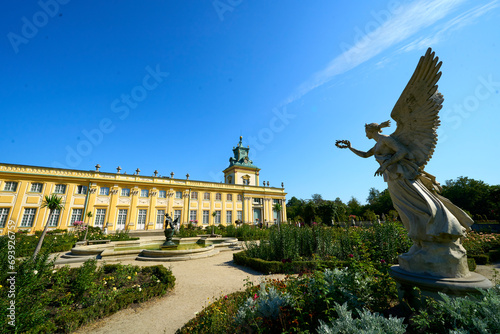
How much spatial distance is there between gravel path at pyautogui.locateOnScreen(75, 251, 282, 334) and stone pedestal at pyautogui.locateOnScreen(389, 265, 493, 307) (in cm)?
273

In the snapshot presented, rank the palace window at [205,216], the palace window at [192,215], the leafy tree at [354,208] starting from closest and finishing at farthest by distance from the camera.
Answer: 1. the palace window at [192,215]
2. the palace window at [205,216]
3. the leafy tree at [354,208]

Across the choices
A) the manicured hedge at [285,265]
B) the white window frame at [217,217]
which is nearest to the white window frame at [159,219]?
the white window frame at [217,217]

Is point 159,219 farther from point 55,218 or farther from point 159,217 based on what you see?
point 55,218

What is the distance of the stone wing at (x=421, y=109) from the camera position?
3494mm

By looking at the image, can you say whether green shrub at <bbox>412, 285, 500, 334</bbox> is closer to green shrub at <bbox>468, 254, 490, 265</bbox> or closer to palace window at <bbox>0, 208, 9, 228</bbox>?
green shrub at <bbox>468, 254, 490, 265</bbox>

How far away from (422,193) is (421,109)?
1526mm

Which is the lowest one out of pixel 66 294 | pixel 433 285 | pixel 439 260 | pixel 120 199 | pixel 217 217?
pixel 66 294

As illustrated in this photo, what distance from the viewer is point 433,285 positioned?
2.87m

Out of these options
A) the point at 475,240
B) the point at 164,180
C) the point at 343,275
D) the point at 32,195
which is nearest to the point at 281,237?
the point at 343,275

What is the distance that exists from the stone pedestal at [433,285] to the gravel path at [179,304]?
273cm

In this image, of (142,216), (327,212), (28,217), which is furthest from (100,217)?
(327,212)

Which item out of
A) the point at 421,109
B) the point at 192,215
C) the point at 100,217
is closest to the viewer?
the point at 421,109

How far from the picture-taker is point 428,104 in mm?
3625

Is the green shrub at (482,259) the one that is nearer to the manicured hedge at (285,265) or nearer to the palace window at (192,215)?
the manicured hedge at (285,265)
